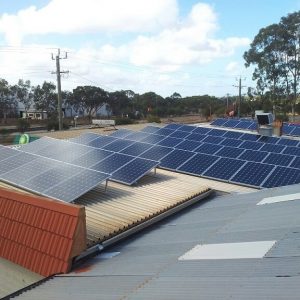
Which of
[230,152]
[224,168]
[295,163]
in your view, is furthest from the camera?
[230,152]

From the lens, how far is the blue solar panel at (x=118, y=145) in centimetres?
1906

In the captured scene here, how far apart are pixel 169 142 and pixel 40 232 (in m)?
Answer: 13.6

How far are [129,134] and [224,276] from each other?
18186 millimetres

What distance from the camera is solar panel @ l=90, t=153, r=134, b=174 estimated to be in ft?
48.1

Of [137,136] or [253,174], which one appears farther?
Answer: [137,136]

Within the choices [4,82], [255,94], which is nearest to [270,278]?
[255,94]

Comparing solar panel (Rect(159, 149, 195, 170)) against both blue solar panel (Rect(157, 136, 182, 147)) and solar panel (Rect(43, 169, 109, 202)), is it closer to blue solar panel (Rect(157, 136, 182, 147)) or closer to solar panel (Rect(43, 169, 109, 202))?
blue solar panel (Rect(157, 136, 182, 147))

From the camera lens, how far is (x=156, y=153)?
1953cm

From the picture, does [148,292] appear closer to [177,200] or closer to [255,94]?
[177,200]

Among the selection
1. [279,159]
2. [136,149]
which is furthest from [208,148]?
[136,149]

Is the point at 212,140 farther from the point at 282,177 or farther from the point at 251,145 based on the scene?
the point at 282,177

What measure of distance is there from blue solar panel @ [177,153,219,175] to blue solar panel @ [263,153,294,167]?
8.01 feet

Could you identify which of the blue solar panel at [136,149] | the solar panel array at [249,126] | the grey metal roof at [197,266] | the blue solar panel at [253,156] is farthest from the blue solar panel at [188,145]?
the solar panel array at [249,126]

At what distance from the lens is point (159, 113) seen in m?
128
